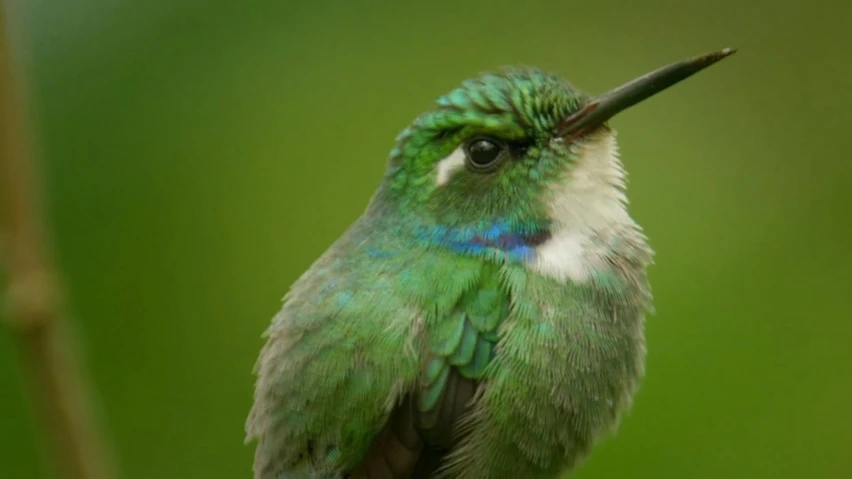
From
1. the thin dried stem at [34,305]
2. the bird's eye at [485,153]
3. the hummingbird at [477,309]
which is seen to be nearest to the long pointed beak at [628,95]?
the hummingbird at [477,309]

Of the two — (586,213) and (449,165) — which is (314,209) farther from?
(586,213)

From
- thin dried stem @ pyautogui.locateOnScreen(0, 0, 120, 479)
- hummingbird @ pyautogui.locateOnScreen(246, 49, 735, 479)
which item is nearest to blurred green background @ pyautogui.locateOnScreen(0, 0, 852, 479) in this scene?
hummingbird @ pyautogui.locateOnScreen(246, 49, 735, 479)

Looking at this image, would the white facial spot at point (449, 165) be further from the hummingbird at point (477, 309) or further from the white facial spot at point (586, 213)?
the white facial spot at point (586, 213)

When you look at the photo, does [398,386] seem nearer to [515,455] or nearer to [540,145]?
[515,455]

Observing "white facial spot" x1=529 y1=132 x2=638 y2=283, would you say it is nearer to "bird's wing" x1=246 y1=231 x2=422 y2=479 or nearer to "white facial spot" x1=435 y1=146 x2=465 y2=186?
"white facial spot" x1=435 y1=146 x2=465 y2=186

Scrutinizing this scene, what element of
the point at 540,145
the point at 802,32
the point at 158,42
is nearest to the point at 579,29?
the point at 802,32


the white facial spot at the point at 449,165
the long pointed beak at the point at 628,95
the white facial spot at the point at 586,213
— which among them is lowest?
the white facial spot at the point at 586,213
